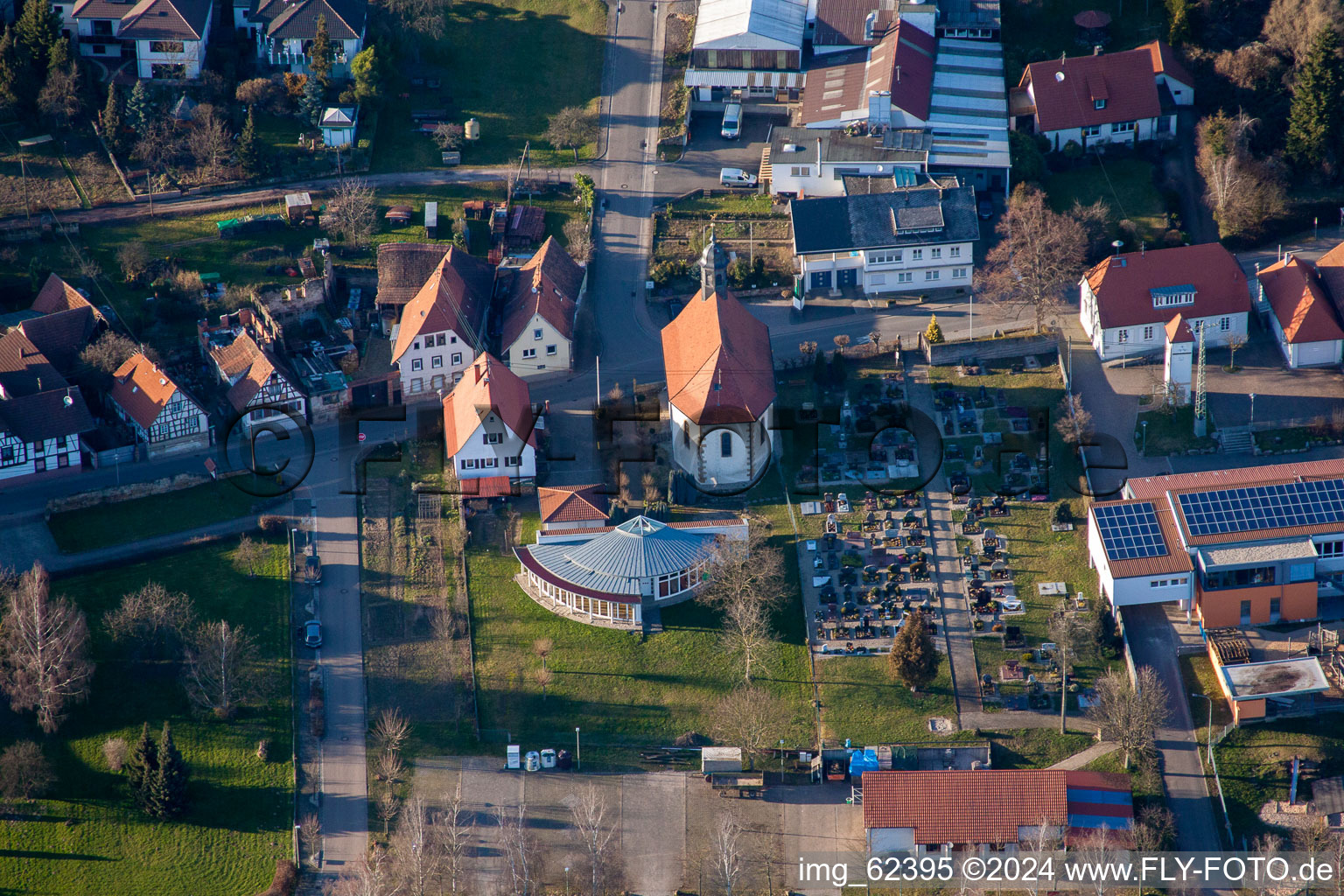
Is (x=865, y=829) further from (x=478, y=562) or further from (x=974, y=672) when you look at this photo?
Result: (x=478, y=562)

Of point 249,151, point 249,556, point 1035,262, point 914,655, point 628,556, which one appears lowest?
point 249,556

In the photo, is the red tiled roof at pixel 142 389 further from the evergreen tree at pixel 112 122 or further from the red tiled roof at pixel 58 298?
the evergreen tree at pixel 112 122

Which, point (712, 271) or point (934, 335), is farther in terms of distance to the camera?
point (934, 335)

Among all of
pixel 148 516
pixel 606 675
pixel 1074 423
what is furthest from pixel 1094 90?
pixel 148 516

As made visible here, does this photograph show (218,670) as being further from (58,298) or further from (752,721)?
(58,298)

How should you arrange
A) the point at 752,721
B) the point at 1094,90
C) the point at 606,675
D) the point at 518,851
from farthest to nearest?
the point at 1094,90
the point at 606,675
the point at 752,721
the point at 518,851

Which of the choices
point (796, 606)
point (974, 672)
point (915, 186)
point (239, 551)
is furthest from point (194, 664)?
point (915, 186)

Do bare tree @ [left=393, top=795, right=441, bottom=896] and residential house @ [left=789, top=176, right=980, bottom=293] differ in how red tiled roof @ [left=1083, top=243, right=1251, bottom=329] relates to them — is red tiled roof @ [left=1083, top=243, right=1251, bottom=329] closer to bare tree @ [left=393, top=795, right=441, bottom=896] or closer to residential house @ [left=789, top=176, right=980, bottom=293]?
residential house @ [left=789, top=176, right=980, bottom=293]
